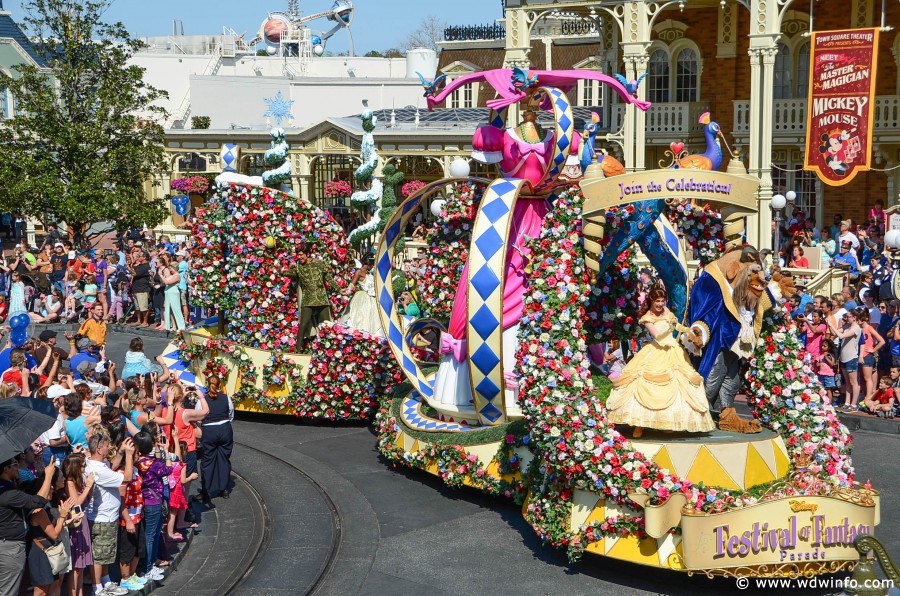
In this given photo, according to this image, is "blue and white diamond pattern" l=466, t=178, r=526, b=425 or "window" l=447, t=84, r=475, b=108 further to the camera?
"window" l=447, t=84, r=475, b=108

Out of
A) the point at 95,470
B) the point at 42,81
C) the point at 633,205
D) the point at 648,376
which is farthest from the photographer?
the point at 42,81

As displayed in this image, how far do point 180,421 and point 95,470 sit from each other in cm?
230

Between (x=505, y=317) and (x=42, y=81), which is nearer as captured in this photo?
(x=505, y=317)

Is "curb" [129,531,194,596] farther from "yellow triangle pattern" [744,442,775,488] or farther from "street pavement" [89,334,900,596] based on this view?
"yellow triangle pattern" [744,442,775,488]

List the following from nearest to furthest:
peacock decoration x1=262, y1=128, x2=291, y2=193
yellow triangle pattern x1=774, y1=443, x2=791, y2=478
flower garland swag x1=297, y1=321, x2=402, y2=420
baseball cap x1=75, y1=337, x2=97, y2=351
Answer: yellow triangle pattern x1=774, y1=443, x2=791, y2=478, baseball cap x1=75, y1=337, x2=97, y2=351, flower garland swag x1=297, y1=321, x2=402, y2=420, peacock decoration x1=262, y1=128, x2=291, y2=193

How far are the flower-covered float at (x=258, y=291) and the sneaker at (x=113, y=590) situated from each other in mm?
5720

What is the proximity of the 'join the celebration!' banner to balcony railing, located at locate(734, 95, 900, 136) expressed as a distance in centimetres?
436

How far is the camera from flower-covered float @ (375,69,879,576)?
894 centimetres

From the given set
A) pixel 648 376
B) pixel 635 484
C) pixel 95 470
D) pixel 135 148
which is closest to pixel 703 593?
pixel 635 484

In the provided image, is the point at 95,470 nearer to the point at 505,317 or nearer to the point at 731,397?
the point at 505,317

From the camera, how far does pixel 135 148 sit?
26.8 meters

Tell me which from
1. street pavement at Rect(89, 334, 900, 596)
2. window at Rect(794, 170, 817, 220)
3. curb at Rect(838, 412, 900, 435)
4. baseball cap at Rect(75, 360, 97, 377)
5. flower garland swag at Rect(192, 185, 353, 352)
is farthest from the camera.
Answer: window at Rect(794, 170, 817, 220)

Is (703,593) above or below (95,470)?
below

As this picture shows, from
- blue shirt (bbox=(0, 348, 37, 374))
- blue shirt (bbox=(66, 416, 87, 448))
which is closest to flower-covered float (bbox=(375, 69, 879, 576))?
blue shirt (bbox=(66, 416, 87, 448))
